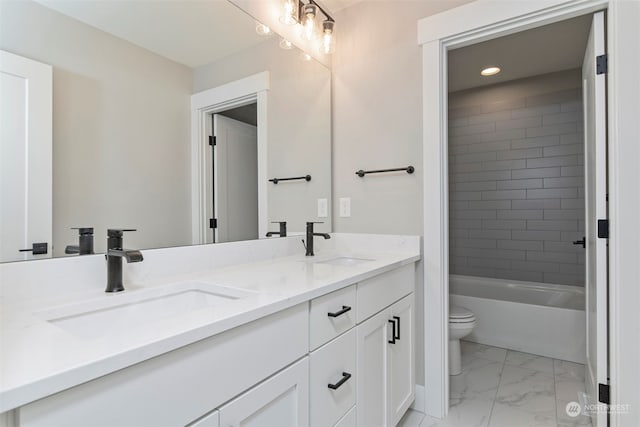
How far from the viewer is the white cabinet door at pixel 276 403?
0.75 meters

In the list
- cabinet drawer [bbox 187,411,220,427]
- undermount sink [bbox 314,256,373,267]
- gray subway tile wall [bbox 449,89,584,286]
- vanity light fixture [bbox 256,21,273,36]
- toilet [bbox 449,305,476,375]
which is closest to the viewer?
cabinet drawer [bbox 187,411,220,427]

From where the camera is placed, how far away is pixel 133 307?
3.10ft

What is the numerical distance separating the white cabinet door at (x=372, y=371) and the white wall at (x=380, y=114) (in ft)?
1.67

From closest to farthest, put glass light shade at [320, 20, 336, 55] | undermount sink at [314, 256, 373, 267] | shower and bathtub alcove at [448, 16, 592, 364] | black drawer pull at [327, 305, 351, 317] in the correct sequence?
1. black drawer pull at [327, 305, 351, 317]
2. undermount sink at [314, 256, 373, 267]
3. glass light shade at [320, 20, 336, 55]
4. shower and bathtub alcove at [448, 16, 592, 364]

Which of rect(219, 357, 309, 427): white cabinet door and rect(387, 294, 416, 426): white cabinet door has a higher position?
rect(219, 357, 309, 427): white cabinet door

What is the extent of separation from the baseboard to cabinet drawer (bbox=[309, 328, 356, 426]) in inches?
32.5

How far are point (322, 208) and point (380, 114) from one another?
0.67 meters

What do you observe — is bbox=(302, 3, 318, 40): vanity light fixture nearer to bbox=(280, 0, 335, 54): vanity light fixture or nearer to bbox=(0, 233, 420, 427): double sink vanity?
bbox=(280, 0, 335, 54): vanity light fixture

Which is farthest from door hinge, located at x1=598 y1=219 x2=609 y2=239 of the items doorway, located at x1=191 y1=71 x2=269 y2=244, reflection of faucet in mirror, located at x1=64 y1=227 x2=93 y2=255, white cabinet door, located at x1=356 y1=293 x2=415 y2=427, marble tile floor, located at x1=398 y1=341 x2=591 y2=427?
reflection of faucet in mirror, located at x1=64 y1=227 x2=93 y2=255

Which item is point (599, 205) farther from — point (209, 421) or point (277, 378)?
point (209, 421)

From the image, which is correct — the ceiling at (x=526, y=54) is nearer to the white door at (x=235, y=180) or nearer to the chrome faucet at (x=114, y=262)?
the white door at (x=235, y=180)

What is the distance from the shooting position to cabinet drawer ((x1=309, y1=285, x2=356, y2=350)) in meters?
1.01

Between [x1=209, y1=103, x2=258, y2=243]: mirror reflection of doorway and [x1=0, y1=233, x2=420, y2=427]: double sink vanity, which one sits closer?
[x1=0, y1=233, x2=420, y2=427]: double sink vanity

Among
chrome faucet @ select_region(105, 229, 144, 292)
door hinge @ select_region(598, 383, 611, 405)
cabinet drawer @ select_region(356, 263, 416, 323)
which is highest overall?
chrome faucet @ select_region(105, 229, 144, 292)
